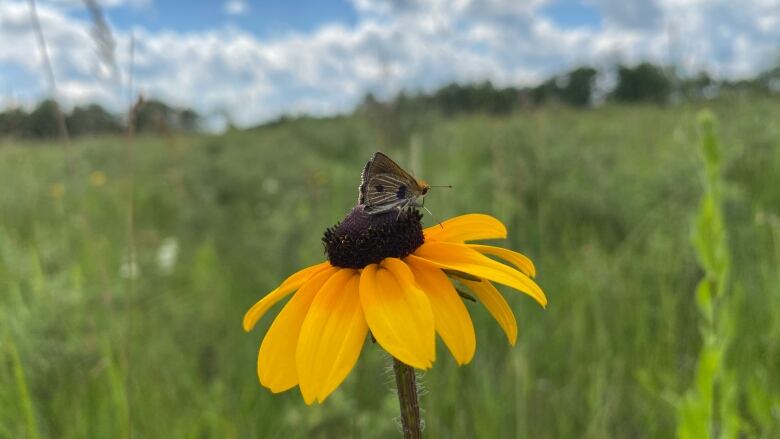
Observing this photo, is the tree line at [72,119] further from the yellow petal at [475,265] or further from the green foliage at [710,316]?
the green foliage at [710,316]

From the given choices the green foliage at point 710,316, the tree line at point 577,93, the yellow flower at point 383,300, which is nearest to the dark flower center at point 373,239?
the yellow flower at point 383,300

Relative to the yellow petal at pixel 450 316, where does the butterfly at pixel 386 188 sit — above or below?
above

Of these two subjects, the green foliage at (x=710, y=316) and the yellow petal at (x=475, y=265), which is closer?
the yellow petal at (x=475, y=265)

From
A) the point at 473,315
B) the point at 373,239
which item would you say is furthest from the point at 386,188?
the point at 473,315

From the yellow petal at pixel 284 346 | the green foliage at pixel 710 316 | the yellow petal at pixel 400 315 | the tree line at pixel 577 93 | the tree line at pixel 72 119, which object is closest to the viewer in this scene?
the yellow petal at pixel 400 315

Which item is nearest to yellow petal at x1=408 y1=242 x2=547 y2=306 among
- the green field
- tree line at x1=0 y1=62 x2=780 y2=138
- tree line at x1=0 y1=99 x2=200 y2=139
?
the green field

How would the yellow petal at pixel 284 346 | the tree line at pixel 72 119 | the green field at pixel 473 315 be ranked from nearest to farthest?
the yellow petal at pixel 284 346, the green field at pixel 473 315, the tree line at pixel 72 119

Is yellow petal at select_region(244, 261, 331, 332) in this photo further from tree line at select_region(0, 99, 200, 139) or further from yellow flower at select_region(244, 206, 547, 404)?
tree line at select_region(0, 99, 200, 139)
